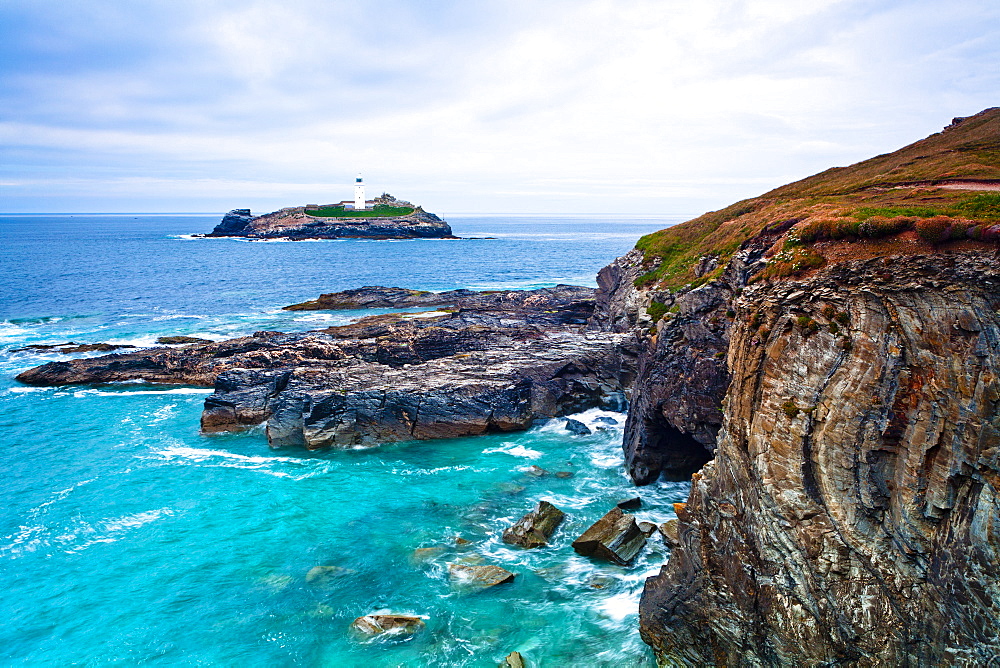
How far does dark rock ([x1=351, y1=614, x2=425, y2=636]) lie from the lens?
19203mm

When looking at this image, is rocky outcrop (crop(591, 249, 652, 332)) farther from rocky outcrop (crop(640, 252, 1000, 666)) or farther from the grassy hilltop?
rocky outcrop (crop(640, 252, 1000, 666))

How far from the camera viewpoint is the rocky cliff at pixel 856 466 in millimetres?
11500

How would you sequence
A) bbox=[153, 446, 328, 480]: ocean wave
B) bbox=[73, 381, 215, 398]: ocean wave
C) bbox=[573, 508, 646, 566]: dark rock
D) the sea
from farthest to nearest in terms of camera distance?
bbox=[73, 381, 215, 398]: ocean wave → bbox=[153, 446, 328, 480]: ocean wave → bbox=[573, 508, 646, 566]: dark rock → the sea

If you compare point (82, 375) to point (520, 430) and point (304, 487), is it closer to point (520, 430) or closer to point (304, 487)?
point (304, 487)

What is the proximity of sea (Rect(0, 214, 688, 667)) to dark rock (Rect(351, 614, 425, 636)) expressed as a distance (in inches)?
11.7

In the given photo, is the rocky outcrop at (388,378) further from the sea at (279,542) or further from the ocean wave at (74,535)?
the ocean wave at (74,535)

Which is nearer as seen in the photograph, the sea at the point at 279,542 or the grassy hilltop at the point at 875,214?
the grassy hilltop at the point at 875,214

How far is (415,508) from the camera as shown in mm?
27609

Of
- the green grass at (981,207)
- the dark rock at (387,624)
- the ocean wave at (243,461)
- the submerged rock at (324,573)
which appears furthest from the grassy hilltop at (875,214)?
the ocean wave at (243,461)

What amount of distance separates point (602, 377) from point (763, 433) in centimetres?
2542

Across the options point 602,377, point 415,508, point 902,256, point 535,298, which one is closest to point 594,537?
point 415,508

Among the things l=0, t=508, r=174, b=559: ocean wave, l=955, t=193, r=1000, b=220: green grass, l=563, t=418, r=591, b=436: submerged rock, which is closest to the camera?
l=955, t=193, r=1000, b=220: green grass

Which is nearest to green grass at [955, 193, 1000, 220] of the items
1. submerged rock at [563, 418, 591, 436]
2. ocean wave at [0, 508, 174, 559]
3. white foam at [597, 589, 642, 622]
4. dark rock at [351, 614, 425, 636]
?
white foam at [597, 589, 642, 622]

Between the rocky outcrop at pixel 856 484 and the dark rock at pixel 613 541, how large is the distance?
18.3 ft
